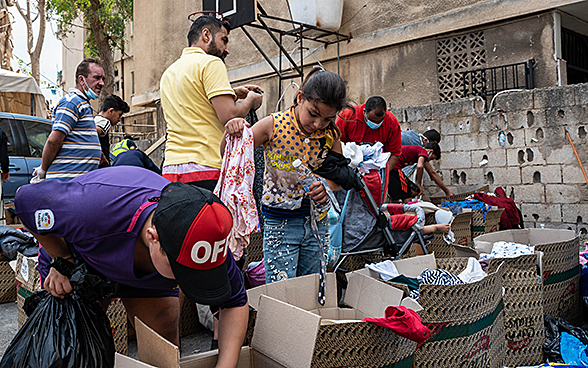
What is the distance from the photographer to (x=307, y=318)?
5.28 ft

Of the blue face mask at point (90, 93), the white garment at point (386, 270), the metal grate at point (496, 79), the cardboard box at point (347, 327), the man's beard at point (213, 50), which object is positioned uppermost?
the metal grate at point (496, 79)

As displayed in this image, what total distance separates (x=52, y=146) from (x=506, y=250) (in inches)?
130

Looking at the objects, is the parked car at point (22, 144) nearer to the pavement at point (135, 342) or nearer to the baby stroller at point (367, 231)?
the pavement at point (135, 342)

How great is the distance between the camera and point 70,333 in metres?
1.51

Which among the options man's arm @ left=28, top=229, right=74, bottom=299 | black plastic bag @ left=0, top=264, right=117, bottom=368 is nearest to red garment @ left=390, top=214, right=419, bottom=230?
black plastic bag @ left=0, top=264, right=117, bottom=368

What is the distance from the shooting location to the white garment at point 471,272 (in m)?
2.66

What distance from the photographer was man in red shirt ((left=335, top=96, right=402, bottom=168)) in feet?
14.1

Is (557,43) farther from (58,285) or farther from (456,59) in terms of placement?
(58,285)

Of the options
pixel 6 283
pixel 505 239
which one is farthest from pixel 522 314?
pixel 6 283

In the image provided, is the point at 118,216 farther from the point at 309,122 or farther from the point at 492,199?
the point at 492,199

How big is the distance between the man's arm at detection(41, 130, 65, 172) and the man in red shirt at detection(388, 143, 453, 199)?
3.45 meters

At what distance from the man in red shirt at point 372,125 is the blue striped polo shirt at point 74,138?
222 cm

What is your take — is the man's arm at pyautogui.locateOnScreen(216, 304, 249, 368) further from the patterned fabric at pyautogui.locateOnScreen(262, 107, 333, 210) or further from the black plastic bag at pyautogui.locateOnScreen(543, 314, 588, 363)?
the black plastic bag at pyautogui.locateOnScreen(543, 314, 588, 363)

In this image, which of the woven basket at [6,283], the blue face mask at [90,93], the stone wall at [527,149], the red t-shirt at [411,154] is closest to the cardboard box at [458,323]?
the blue face mask at [90,93]
